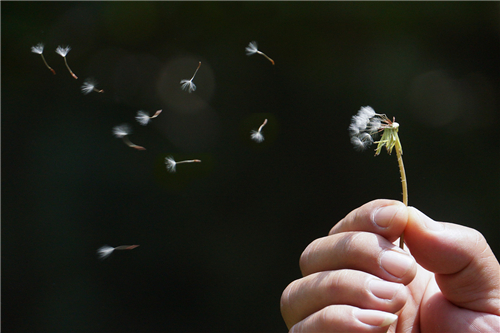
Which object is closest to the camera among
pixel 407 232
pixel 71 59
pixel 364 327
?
pixel 364 327

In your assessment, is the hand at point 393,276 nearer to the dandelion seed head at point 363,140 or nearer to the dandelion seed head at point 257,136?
the dandelion seed head at point 363,140

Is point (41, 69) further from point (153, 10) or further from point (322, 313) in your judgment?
point (322, 313)

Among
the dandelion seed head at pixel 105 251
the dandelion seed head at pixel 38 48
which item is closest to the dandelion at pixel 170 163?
the dandelion seed head at pixel 105 251

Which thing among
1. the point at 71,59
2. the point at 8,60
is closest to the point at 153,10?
the point at 71,59

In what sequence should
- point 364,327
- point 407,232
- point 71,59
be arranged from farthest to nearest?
point 71,59
point 407,232
point 364,327

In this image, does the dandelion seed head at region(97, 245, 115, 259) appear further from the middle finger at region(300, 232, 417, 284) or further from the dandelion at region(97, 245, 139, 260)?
the middle finger at region(300, 232, 417, 284)
